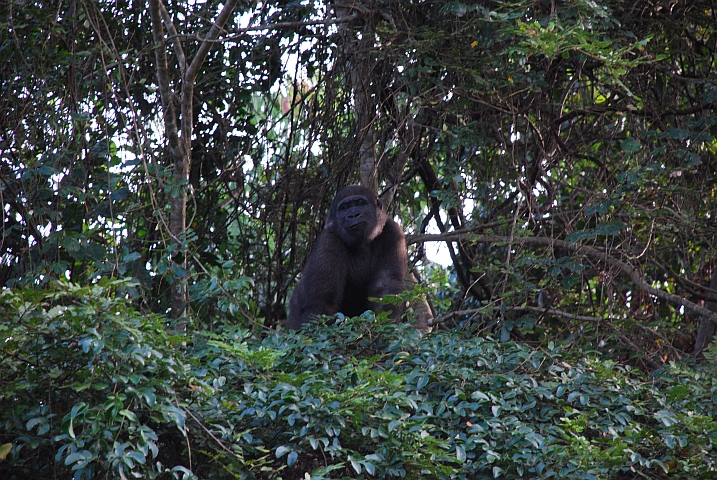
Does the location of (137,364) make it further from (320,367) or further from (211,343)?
(320,367)

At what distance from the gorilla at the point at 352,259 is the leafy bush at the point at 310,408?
1724mm

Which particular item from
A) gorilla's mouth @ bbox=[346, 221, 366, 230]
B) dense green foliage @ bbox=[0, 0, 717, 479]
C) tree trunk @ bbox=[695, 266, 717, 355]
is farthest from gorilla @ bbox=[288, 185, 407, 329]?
tree trunk @ bbox=[695, 266, 717, 355]

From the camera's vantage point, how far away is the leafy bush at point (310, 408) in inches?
105

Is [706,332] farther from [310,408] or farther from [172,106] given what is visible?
[172,106]

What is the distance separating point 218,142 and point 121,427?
410cm

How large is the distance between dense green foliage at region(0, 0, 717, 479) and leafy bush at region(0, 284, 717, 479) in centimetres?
1

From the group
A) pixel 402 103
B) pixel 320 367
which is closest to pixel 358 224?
pixel 402 103

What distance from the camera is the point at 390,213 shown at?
6.76 m

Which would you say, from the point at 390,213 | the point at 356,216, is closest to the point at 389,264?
the point at 356,216

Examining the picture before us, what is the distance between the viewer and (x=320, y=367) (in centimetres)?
361

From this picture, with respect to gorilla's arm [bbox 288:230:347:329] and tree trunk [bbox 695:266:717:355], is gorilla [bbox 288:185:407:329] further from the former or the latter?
tree trunk [bbox 695:266:717:355]

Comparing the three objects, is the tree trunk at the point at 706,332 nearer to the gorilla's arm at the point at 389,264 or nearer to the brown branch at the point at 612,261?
the brown branch at the point at 612,261

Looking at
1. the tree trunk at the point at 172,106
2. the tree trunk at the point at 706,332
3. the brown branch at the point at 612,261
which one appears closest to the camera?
the tree trunk at the point at 172,106

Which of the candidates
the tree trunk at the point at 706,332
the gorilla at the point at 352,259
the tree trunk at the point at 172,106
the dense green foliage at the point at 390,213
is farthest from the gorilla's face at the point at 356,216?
the tree trunk at the point at 706,332
